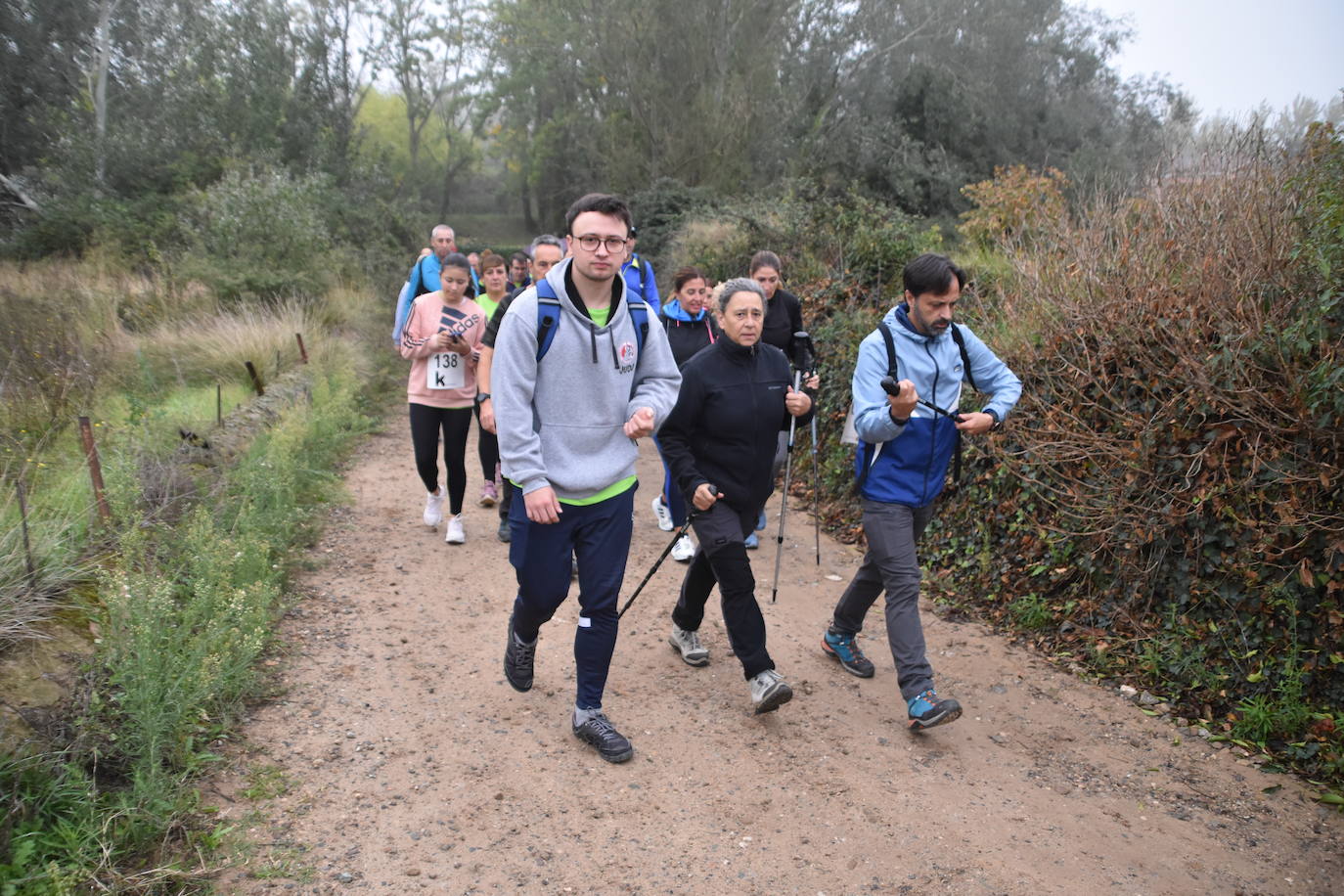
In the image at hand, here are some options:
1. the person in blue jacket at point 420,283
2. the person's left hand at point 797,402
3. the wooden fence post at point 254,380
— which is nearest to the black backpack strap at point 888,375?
the person's left hand at point 797,402

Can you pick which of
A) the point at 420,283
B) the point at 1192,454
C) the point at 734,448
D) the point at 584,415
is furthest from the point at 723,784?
the point at 420,283

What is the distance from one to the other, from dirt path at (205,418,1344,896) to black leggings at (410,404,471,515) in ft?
4.92

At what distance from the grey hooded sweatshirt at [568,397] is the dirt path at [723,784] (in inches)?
49.4

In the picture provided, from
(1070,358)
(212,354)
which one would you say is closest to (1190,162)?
(1070,358)

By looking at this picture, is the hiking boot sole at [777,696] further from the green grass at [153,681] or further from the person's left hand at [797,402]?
the green grass at [153,681]

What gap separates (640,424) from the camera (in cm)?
358

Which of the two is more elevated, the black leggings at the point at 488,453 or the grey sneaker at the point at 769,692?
the black leggings at the point at 488,453

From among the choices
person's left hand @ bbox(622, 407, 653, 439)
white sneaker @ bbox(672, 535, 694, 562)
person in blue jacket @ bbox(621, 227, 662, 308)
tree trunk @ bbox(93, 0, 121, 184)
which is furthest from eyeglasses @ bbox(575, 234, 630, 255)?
tree trunk @ bbox(93, 0, 121, 184)

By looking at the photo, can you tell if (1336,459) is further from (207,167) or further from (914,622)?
(207,167)

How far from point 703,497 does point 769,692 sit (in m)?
0.91

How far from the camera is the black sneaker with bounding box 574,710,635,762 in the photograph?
3896 millimetres

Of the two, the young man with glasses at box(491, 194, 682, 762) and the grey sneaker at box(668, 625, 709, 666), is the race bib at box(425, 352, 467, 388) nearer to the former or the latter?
the grey sneaker at box(668, 625, 709, 666)

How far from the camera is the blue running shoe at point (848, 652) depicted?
4848 mm

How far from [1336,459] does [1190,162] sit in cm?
280
